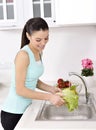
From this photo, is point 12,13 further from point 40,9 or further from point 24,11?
point 40,9

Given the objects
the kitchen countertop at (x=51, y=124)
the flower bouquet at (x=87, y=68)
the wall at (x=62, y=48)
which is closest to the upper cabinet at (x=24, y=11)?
the wall at (x=62, y=48)

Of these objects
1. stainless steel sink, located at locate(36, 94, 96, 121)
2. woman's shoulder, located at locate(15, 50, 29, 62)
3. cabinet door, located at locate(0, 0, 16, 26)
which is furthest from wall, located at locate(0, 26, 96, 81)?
woman's shoulder, located at locate(15, 50, 29, 62)

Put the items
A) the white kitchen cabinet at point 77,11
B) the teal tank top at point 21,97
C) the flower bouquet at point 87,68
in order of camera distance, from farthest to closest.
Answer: the flower bouquet at point 87,68 → the white kitchen cabinet at point 77,11 → the teal tank top at point 21,97

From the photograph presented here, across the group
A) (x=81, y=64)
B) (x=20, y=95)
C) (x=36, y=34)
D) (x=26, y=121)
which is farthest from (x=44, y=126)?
(x=81, y=64)

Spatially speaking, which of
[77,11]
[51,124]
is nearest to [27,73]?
[51,124]

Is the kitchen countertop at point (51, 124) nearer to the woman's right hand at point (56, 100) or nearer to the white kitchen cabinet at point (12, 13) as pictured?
the woman's right hand at point (56, 100)

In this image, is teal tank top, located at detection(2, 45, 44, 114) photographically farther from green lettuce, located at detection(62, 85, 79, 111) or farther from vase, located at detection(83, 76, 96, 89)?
vase, located at detection(83, 76, 96, 89)

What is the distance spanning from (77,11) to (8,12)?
593 mm

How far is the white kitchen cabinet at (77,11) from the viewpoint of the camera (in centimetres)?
214

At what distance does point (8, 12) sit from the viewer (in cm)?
239

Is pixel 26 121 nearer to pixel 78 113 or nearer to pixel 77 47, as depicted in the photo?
pixel 78 113

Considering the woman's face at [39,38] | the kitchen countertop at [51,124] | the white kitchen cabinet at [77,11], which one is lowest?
the kitchen countertop at [51,124]

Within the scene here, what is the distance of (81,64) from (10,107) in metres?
1.09

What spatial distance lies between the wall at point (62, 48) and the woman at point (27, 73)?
2.90 feet
